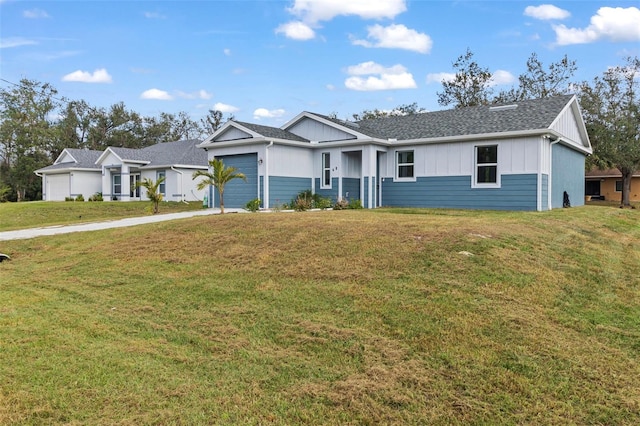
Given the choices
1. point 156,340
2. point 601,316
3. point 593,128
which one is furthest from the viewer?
point 593,128

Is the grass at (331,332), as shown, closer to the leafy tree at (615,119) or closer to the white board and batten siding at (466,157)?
the white board and batten siding at (466,157)

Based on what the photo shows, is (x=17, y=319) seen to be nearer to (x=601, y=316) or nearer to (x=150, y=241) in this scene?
(x=150, y=241)

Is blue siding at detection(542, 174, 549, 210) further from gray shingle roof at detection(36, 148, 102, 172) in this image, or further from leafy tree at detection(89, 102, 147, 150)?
leafy tree at detection(89, 102, 147, 150)

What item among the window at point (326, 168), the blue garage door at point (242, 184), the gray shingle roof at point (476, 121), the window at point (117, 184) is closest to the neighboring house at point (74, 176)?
the window at point (117, 184)

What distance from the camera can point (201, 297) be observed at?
6105 millimetres

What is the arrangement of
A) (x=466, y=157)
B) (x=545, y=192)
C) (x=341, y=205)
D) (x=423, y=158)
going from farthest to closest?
(x=423, y=158)
(x=341, y=205)
(x=466, y=157)
(x=545, y=192)

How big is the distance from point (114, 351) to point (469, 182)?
46.7ft

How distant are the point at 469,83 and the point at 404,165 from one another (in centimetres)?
2255

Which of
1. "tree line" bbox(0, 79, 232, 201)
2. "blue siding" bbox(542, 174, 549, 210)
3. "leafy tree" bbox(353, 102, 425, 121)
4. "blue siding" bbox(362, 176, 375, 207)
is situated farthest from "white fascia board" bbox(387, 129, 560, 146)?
"tree line" bbox(0, 79, 232, 201)

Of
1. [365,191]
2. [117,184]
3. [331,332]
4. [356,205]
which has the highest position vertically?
[117,184]

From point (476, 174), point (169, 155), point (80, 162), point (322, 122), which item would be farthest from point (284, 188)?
point (80, 162)

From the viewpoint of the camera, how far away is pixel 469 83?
3716 centimetres

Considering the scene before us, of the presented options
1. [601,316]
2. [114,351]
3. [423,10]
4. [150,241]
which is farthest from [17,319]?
[423,10]

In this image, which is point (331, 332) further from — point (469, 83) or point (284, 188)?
point (469, 83)
